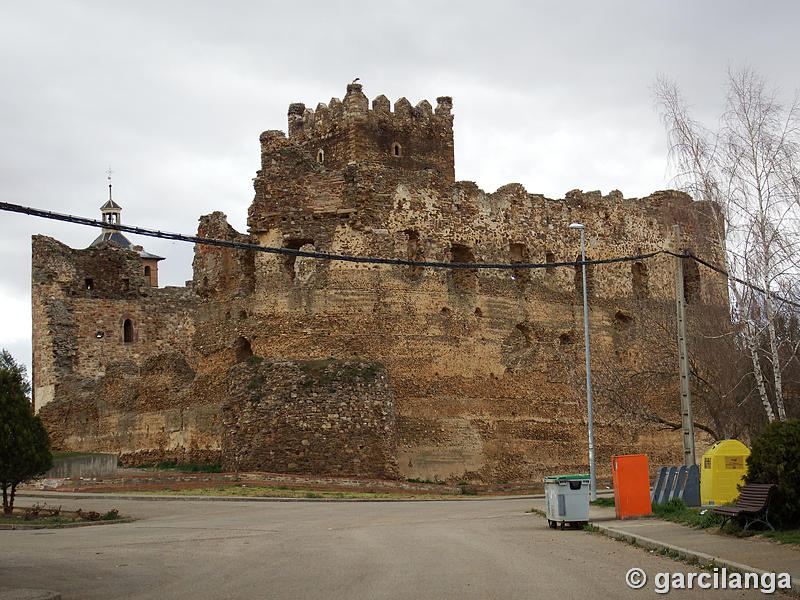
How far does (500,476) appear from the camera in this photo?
109 ft

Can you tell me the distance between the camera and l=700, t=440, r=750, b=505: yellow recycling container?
63.1 ft

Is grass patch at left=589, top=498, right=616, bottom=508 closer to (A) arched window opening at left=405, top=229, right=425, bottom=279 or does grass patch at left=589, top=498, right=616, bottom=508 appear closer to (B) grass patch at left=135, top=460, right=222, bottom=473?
(A) arched window opening at left=405, top=229, right=425, bottom=279

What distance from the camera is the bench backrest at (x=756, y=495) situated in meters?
14.2

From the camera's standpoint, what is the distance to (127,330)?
48375 millimetres

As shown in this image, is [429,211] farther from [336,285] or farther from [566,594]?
[566,594]

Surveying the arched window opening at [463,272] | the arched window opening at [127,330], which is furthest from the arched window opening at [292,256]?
the arched window opening at [127,330]

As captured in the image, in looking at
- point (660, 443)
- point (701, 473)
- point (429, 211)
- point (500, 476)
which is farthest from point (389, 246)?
point (701, 473)

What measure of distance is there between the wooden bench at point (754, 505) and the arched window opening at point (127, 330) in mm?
36727

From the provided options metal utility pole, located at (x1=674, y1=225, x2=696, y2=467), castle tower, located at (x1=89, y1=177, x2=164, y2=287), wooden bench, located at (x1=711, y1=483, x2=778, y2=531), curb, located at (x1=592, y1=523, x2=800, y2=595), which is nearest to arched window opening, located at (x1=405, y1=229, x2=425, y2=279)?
metal utility pole, located at (x1=674, y1=225, x2=696, y2=467)

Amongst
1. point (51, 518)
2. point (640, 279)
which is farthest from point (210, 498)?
point (640, 279)

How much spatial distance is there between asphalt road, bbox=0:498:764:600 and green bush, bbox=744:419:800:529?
193cm

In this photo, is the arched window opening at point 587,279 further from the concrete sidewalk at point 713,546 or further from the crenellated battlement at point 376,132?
the concrete sidewalk at point 713,546

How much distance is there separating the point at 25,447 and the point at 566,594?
14.5 metres

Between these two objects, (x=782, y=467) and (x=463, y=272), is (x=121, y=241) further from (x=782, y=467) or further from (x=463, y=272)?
(x=782, y=467)
